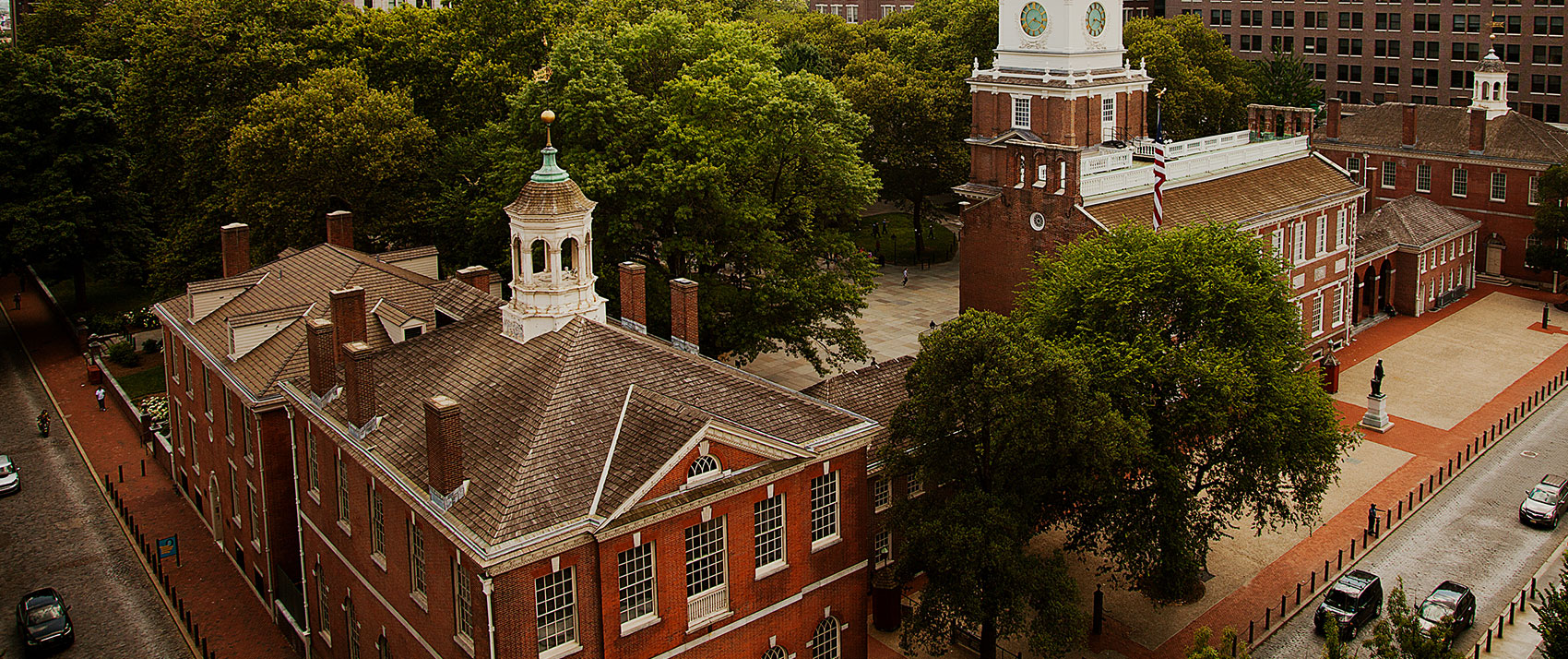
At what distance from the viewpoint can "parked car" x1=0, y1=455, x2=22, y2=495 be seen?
4925 centimetres

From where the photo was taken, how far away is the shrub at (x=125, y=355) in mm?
63312

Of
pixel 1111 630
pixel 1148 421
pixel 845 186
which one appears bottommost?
pixel 1111 630

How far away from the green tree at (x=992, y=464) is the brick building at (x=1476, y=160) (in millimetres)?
52433

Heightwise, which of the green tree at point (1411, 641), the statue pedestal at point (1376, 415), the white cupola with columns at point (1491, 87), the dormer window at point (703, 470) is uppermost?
the white cupola with columns at point (1491, 87)

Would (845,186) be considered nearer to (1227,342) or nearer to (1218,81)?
(1227,342)

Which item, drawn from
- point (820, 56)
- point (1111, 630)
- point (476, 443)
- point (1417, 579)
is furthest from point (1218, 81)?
point (476, 443)

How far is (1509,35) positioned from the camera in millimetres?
99750

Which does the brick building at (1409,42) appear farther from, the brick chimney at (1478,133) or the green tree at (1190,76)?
the brick chimney at (1478,133)

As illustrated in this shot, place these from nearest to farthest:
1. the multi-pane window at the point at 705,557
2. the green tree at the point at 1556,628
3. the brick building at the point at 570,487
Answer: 1. the green tree at the point at 1556,628
2. the brick building at the point at 570,487
3. the multi-pane window at the point at 705,557

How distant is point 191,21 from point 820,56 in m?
42.0

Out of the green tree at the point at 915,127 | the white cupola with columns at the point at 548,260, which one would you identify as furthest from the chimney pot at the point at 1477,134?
the white cupola with columns at the point at 548,260

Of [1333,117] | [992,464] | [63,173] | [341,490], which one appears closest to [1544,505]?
[992,464]

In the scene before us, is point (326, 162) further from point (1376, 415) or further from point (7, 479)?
point (1376, 415)

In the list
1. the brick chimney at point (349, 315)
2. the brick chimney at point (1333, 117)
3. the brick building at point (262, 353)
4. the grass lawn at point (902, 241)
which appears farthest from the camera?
the grass lawn at point (902, 241)
